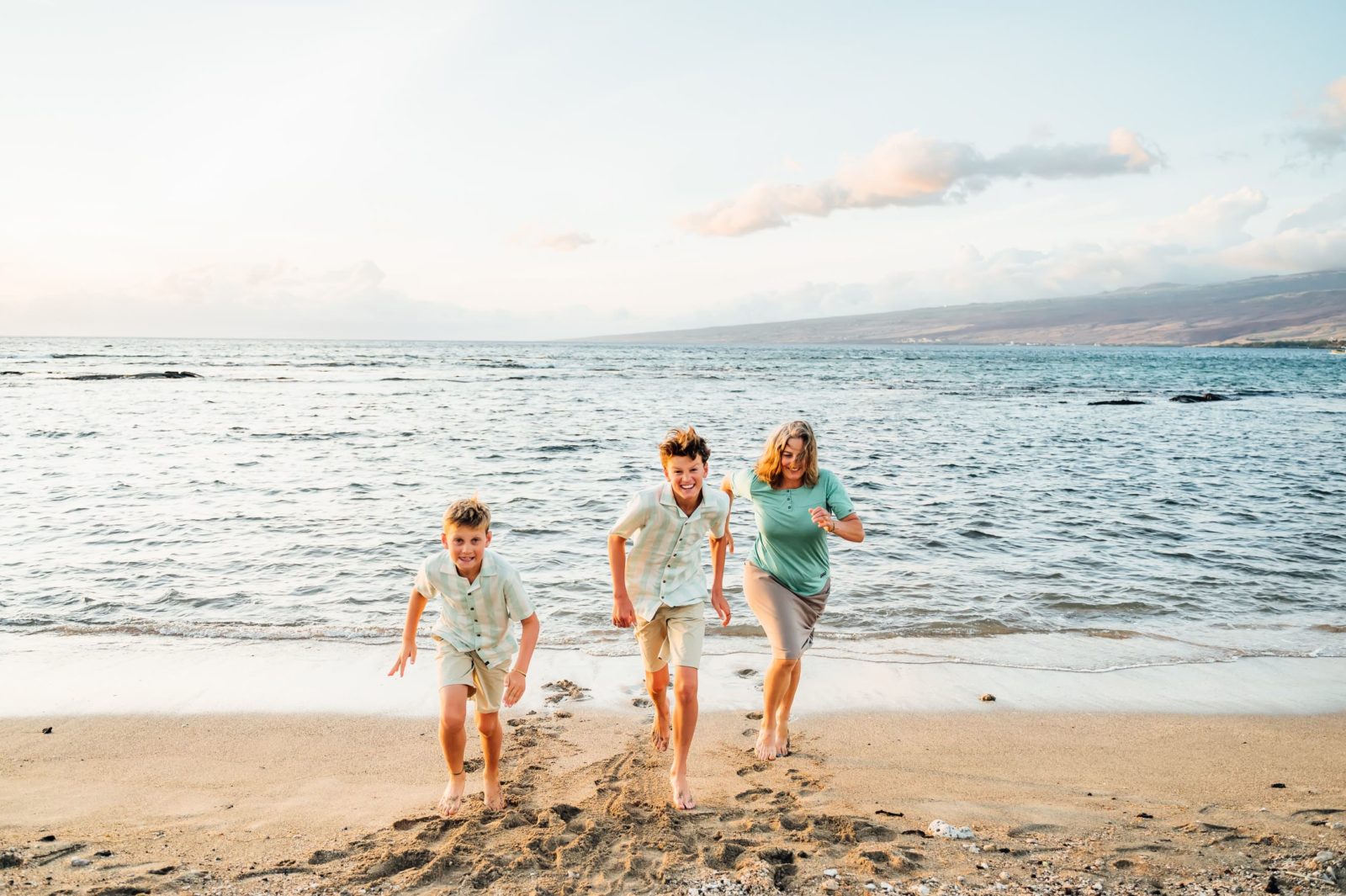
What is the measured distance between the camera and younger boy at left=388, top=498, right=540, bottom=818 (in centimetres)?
419

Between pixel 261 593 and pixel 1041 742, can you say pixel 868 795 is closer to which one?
pixel 1041 742

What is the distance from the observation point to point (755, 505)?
522 cm

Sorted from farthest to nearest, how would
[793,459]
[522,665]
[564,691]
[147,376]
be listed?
[147,376]
[564,691]
[793,459]
[522,665]

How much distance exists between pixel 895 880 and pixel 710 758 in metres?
1.66

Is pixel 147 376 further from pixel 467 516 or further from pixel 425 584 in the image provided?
pixel 467 516

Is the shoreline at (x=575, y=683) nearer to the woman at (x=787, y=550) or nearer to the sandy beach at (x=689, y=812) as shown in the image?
the sandy beach at (x=689, y=812)

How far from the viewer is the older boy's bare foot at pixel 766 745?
5074mm

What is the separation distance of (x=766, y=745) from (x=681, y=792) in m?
0.94

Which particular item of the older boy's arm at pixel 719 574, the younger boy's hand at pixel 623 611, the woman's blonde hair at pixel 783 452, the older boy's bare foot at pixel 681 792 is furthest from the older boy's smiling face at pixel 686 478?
the older boy's bare foot at pixel 681 792

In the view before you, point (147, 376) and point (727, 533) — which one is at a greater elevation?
point (147, 376)

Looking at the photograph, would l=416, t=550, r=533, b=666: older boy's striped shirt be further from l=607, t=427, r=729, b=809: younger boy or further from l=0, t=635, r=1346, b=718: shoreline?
l=0, t=635, r=1346, b=718: shoreline

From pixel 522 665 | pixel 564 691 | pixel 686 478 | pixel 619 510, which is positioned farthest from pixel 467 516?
pixel 619 510

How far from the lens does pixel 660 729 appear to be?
5.17 metres

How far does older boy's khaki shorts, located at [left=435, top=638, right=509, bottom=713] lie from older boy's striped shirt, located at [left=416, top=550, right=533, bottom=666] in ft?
0.14
